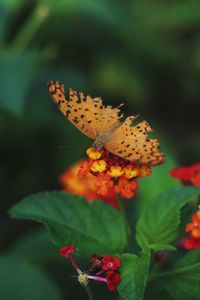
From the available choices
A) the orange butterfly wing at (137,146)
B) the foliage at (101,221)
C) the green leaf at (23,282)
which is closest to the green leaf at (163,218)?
the foliage at (101,221)

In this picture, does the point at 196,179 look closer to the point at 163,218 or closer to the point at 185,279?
the point at 163,218

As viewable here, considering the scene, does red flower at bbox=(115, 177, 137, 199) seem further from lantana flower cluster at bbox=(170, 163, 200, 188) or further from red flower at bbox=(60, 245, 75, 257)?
lantana flower cluster at bbox=(170, 163, 200, 188)

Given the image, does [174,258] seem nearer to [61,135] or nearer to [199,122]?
[61,135]

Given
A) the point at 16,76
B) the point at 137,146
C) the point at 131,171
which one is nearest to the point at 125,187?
the point at 131,171

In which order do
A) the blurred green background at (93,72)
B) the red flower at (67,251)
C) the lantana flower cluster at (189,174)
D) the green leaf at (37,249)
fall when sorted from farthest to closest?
the blurred green background at (93,72)
the green leaf at (37,249)
the lantana flower cluster at (189,174)
the red flower at (67,251)

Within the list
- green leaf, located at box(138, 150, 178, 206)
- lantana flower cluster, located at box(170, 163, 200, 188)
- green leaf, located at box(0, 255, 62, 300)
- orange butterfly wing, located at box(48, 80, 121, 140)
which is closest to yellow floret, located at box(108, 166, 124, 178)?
orange butterfly wing, located at box(48, 80, 121, 140)

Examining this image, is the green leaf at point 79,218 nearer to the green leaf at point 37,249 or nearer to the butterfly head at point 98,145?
the butterfly head at point 98,145
